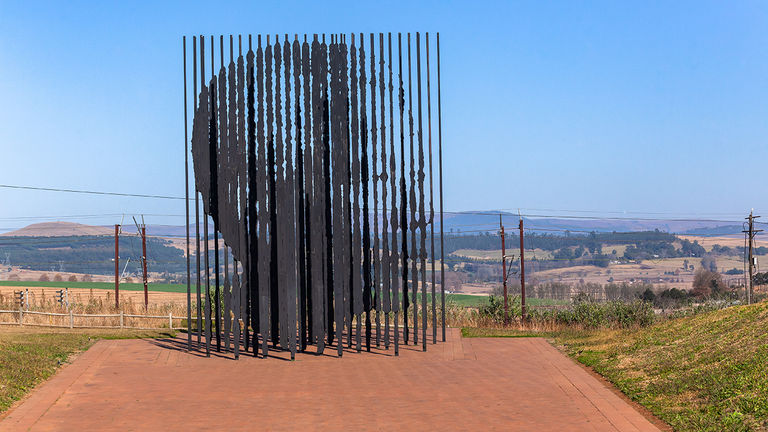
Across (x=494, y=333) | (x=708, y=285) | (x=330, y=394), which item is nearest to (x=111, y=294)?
(x=494, y=333)

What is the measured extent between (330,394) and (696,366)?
16.2 ft

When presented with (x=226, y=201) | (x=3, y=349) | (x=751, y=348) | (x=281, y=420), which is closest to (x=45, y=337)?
(x=3, y=349)

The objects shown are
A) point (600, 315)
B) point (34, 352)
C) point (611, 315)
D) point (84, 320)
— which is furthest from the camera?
point (611, 315)

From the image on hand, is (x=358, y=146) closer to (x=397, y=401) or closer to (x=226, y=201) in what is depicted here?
(x=226, y=201)

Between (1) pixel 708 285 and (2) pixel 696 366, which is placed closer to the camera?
(2) pixel 696 366

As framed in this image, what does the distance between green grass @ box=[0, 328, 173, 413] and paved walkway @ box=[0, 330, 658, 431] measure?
0.87 feet

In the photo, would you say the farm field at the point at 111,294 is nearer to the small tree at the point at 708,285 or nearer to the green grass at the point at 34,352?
the small tree at the point at 708,285

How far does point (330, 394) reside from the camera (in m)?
10.8

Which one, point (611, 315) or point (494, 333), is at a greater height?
point (494, 333)

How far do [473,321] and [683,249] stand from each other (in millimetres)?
132320

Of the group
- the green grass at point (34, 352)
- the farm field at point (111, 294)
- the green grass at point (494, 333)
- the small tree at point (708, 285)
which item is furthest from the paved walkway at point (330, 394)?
the small tree at point (708, 285)

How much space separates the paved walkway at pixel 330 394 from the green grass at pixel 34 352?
10.4 inches

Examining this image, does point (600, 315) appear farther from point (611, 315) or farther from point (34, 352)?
point (34, 352)

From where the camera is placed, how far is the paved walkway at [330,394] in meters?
9.26
